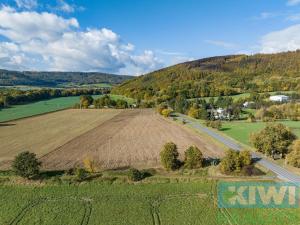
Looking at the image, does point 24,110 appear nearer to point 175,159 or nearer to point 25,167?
point 25,167

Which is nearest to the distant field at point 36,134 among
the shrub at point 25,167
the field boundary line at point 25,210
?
→ the shrub at point 25,167

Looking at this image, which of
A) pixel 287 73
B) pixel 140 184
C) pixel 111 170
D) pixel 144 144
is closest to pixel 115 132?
pixel 144 144

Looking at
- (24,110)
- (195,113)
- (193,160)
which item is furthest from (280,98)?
(24,110)

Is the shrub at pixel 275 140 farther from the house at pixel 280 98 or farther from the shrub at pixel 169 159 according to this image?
the house at pixel 280 98

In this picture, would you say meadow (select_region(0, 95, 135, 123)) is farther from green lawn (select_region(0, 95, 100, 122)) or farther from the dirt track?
the dirt track

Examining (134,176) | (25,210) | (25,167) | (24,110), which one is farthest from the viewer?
(24,110)
